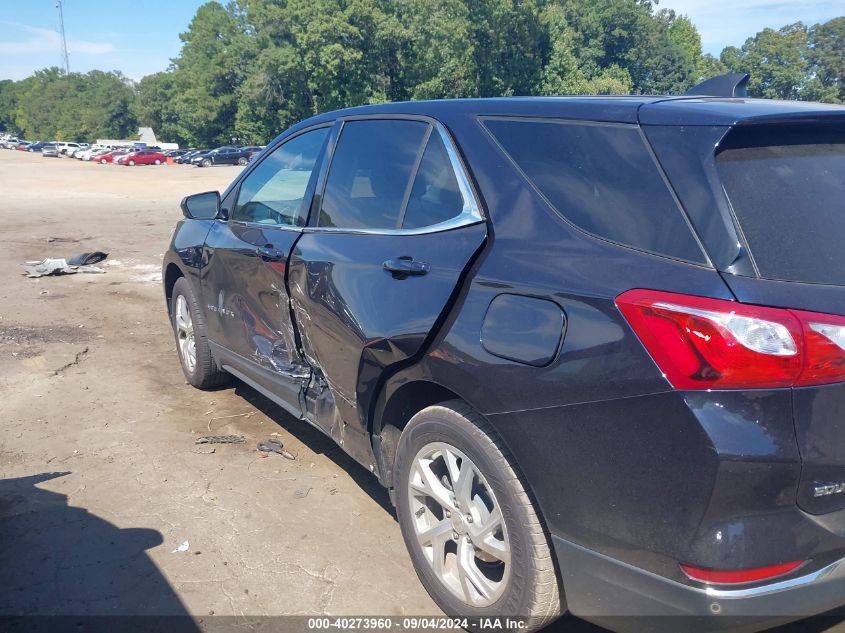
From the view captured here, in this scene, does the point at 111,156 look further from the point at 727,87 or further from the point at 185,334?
the point at 727,87

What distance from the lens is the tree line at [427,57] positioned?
55.9 metres

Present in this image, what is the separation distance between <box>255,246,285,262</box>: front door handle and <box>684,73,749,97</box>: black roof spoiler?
80.9 inches

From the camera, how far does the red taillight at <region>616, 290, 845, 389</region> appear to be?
1.90 meters

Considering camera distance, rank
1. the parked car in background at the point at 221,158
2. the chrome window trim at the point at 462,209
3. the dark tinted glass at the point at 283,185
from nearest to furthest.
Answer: the chrome window trim at the point at 462,209, the dark tinted glass at the point at 283,185, the parked car in background at the point at 221,158

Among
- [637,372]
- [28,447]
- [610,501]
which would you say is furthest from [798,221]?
[28,447]

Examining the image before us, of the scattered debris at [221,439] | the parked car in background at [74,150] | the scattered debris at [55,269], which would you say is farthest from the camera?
the parked car in background at [74,150]

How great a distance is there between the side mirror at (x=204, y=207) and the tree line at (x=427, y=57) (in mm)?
45698

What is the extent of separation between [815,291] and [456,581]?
1.61 m

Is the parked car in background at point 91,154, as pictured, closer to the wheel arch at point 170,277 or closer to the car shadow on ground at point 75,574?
the wheel arch at point 170,277

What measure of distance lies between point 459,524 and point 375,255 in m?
1.14

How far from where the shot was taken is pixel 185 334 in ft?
17.8

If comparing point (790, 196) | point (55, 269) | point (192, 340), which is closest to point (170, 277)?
point (192, 340)

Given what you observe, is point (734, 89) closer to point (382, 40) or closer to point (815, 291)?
point (815, 291)

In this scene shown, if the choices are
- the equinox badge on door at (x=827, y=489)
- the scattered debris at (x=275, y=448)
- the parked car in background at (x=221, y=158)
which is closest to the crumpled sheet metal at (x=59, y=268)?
the scattered debris at (x=275, y=448)
